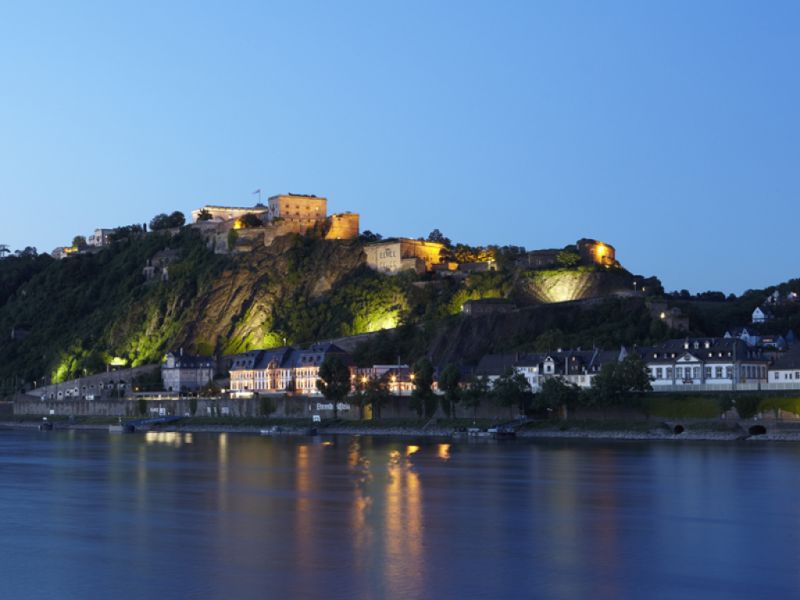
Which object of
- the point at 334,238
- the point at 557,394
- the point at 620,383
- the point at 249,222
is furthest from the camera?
the point at 249,222

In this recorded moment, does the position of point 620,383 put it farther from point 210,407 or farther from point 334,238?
point 334,238

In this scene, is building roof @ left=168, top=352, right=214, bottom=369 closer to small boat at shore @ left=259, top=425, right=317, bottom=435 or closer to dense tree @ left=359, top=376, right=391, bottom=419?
small boat at shore @ left=259, top=425, right=317, bottom=435

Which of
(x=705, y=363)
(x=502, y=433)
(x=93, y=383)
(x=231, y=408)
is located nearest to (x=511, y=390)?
(x=502, y=433)

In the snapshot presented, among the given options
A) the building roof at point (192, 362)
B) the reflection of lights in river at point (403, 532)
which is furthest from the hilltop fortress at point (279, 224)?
the reflection of lights in river at point (403, 532)

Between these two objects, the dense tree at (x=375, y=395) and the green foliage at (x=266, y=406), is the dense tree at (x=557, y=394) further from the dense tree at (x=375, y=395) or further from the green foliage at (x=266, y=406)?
the green foliage at (x=266, y=406)

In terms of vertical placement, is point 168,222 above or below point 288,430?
above

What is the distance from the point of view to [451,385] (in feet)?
195

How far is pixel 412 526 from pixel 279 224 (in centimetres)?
7043

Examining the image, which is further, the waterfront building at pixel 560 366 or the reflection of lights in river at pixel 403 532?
the waterfront building at pixel 560 366

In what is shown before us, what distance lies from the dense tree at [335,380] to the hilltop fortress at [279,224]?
1159 inches

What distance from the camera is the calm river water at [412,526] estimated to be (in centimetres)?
2008

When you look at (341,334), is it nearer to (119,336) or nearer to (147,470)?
(119,336)

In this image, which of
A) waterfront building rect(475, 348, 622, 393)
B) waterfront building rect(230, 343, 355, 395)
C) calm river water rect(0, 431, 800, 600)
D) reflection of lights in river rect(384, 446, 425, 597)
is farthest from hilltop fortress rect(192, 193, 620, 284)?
reflection of lights in river rect(384, 446, 425, 597)

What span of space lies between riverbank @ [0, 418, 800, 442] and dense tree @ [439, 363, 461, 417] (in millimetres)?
1300
